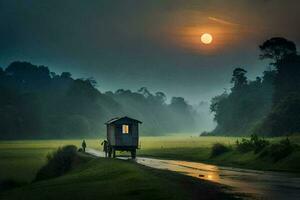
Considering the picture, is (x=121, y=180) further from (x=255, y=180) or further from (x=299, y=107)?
(x=299, y=107)

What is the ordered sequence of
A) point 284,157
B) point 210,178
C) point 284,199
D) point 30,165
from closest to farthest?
1. point 284,199
2. point 210,178
3. point 284,157
4. point 30,165

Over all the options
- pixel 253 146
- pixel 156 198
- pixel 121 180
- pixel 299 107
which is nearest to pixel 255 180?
pixel 121 180

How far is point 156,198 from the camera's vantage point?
1091 inches

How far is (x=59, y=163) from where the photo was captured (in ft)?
216

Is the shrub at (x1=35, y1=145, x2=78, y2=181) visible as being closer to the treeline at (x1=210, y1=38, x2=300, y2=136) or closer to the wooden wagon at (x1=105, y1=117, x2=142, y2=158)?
the wooden wagon at (x1=105, y1=117, x2=142, y2=158)

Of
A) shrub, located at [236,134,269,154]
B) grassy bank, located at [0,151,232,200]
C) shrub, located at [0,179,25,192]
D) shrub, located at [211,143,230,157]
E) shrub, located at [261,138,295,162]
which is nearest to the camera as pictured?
grassy bank, located at [0,151,232,200]

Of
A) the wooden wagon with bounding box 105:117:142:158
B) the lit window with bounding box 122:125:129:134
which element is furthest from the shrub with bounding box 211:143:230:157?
the lit window with bounding box 122:125:129:134

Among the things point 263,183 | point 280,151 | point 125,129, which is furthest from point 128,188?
point 125,129

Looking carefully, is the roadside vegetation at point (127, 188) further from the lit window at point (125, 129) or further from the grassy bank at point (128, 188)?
the lit window at point (125, 129)

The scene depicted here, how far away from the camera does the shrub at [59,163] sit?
199 ft

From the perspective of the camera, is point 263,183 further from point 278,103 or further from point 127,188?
point 278,103

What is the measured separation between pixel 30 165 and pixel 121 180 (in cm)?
3407

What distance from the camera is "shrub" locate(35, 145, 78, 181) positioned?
60697 millimetres

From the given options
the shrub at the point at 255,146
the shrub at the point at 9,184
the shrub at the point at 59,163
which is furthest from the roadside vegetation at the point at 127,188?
the shrub at the point at 255,146
